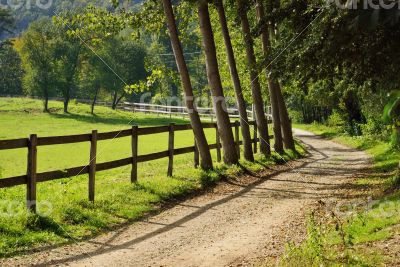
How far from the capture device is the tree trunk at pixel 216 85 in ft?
56.2

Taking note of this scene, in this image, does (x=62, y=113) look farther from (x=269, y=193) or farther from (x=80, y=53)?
(x=269, y=193)

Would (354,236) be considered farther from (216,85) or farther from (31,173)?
(216,85)

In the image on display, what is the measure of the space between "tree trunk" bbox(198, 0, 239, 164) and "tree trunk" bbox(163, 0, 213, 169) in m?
1.25

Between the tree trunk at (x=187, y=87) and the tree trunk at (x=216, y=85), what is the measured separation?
1.25 meters

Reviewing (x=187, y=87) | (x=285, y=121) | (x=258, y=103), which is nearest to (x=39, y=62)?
(x=285, y=121)

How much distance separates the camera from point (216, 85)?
58.0ft

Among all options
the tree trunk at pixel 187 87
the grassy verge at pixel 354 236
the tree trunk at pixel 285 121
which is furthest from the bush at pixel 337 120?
the grassy verge at pixel 354 236

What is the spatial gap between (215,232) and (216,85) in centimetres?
878

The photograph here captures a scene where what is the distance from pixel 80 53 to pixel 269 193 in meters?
59.0

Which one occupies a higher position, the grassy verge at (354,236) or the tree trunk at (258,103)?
the tree trunk at (258,103)

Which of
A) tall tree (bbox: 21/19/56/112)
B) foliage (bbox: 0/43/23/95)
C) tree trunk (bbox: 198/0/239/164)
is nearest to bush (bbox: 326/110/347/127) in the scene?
tree trunk (bbox: 198/0/239/164)

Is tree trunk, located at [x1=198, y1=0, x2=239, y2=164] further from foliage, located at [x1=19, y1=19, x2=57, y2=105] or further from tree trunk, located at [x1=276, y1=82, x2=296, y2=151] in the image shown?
foliage, located at [x1=19, y1=19, x2=57, y2=105]

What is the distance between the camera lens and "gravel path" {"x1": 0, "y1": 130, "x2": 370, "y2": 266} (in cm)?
803

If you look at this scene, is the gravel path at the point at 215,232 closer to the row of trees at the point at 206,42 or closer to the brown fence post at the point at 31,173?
the brown fence post at the point at 31,173
